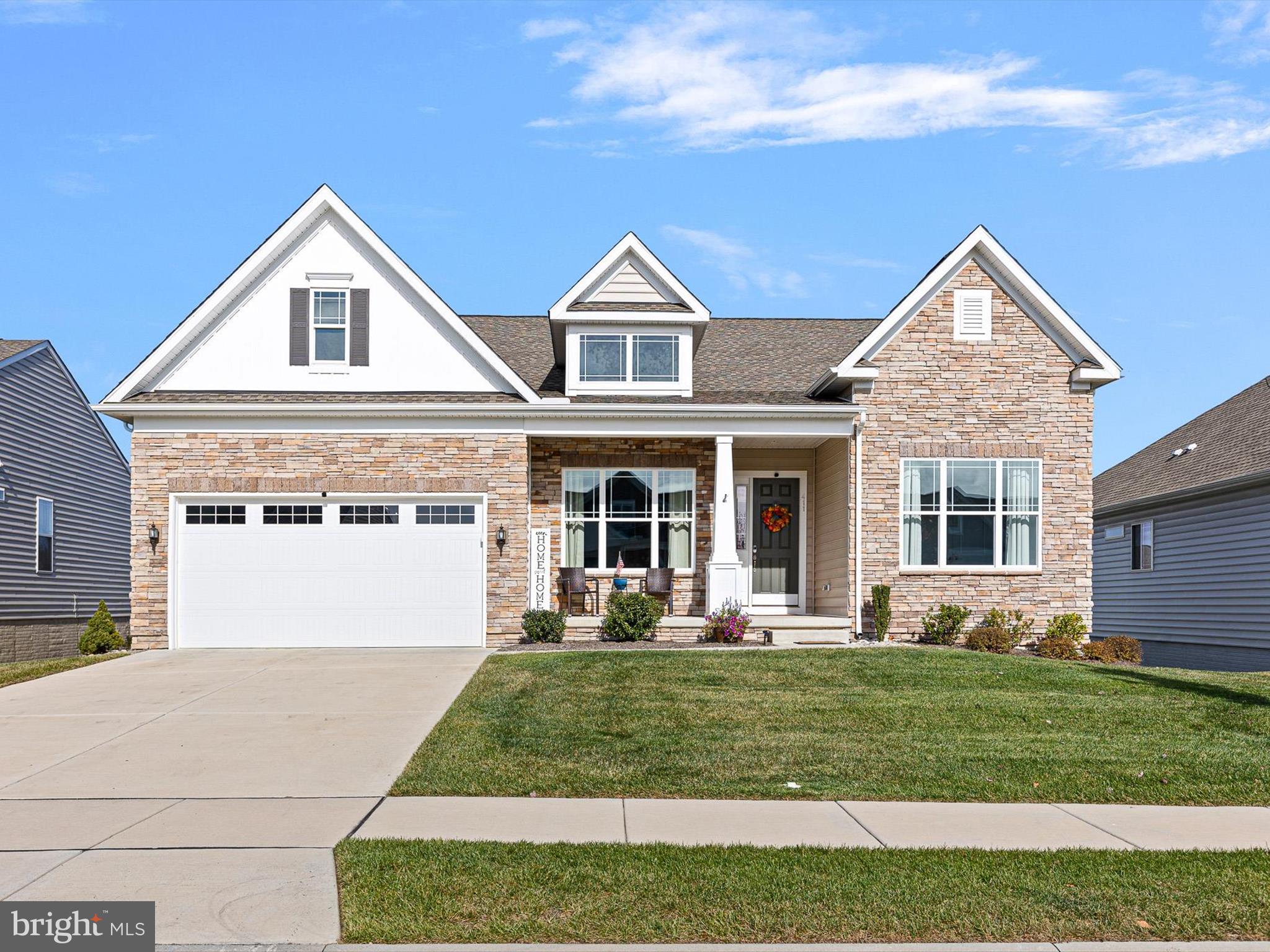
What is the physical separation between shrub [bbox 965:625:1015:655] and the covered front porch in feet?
6.31

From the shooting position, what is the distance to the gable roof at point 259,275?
1845cm

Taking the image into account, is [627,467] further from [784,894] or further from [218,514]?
[784,894]

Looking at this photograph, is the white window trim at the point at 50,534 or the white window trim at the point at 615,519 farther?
the white window trim at the point at 50,534

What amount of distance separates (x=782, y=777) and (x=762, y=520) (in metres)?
12.0

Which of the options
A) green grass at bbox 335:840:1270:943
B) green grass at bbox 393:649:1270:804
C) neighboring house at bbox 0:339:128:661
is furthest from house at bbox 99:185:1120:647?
green grass at bbox 335:840:1270:943

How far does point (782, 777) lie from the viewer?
9539 millimetres

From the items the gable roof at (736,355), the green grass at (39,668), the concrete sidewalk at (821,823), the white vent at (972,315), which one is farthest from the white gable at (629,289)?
the concrete sidewalk at (821,823)

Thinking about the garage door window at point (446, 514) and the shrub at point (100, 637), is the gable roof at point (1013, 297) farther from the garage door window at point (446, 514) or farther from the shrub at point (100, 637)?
the shrub at point (100, 637)

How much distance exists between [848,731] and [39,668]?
11.4 meters

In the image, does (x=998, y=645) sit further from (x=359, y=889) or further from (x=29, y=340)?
(x=29, y=340)

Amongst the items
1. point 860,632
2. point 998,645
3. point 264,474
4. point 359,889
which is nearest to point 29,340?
point 264,474

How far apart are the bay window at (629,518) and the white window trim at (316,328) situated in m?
4.30

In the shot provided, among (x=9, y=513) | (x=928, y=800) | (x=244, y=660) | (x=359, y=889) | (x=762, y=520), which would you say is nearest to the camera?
(x=359, y=889)

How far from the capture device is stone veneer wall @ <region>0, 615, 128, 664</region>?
2419 centimetres
